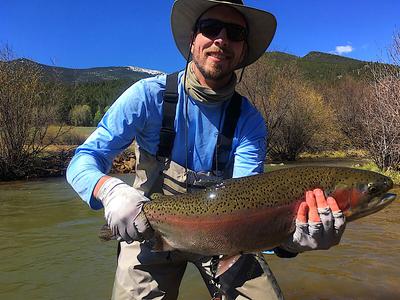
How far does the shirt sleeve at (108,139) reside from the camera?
2.54 meters

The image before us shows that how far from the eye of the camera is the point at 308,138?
3597 cm

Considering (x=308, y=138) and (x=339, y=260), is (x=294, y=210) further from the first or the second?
(x=308, y=138)

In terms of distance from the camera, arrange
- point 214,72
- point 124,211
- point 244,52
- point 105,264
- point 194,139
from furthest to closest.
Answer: point 105,264
point 244,52
point 194,139
point 214,72
point 124,211

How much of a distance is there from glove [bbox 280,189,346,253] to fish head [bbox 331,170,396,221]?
0.30ft

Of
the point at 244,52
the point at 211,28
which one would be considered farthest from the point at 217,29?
the point at 244,52

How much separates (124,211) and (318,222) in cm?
99

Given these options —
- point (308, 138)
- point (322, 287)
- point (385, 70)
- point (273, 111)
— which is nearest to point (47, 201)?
point (322, 287)

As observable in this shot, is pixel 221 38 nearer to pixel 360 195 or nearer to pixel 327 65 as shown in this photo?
pixel 360 195

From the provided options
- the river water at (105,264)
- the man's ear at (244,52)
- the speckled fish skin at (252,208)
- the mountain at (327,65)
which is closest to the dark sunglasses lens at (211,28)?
the man's ear at (244,52)

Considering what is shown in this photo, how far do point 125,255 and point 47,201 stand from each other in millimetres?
10825

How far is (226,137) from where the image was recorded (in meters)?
2.98

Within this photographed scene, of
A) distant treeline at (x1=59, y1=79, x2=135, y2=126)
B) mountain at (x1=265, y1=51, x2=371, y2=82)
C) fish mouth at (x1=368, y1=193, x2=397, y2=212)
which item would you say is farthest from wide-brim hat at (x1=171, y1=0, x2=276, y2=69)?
mountain at (x1=265, y1=51, x2=371, y2=82)

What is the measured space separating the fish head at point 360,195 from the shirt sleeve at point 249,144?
701 millimetres

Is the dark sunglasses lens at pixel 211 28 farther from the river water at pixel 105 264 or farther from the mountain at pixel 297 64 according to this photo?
the mountain at pixel 297 64
